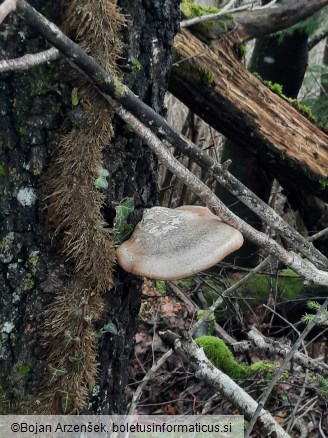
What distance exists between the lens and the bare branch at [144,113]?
1.50 metres

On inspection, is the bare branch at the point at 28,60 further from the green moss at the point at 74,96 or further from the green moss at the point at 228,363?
the green moss at the point at 228,363

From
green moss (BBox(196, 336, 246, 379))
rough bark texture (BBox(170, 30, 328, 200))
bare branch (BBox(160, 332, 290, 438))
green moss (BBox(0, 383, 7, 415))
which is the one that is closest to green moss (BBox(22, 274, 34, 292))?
green moss (BBox(0, 383, 7, 415))

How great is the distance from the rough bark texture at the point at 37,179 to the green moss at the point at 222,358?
1622mm

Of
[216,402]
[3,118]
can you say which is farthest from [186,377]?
[3,118]

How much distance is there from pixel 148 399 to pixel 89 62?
2.58 m

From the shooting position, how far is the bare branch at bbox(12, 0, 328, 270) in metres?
1.50

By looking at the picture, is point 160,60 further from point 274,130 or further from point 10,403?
point 274,130

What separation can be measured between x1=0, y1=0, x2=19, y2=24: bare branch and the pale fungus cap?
83 cm

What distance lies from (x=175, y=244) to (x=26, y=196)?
1.69ft

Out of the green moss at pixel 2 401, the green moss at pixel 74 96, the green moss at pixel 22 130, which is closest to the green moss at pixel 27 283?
the green moss at pixel 2 401

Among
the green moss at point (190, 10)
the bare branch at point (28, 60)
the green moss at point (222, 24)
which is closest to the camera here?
the bare branch at point (28, 60)

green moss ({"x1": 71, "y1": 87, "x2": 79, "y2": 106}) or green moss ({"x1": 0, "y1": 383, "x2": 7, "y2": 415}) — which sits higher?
green moss ({"x1": 71, "y1": 87, "x2": 79, "y2": 106})

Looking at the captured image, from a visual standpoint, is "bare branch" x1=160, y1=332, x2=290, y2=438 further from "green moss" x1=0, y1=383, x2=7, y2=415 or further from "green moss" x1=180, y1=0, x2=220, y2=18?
"green moss" x1=180, y1=0, x2=220, y2=18

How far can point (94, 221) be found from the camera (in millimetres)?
1776
